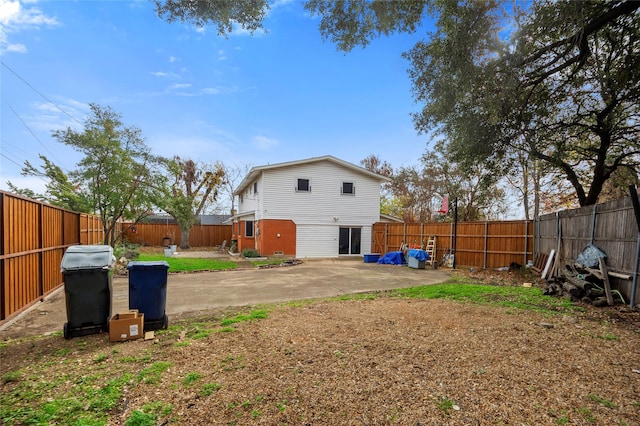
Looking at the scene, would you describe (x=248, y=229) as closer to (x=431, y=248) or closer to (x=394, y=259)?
(x=394, y=259)

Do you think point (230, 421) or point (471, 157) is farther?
point (471, 157)

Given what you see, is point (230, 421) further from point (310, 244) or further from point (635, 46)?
point (310, 244)

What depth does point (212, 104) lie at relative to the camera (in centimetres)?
1411

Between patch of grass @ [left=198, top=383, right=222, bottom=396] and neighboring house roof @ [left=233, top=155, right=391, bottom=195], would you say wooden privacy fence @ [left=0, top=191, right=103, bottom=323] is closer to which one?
patch of grass @ [left=198, top=383, right=222, bottom=396]

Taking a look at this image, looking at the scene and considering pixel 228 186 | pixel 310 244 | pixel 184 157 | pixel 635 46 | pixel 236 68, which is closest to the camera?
pixel 635 46

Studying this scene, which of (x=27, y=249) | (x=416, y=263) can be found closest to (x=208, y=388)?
(x=27, y=249)

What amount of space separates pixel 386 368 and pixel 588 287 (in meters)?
5.72

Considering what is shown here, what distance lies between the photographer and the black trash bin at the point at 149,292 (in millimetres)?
4582

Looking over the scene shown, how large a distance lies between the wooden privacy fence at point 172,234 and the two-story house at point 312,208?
26.6 feet

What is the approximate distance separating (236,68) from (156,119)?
549cm

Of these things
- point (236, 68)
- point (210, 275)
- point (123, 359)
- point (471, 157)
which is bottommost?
point (210, 275)

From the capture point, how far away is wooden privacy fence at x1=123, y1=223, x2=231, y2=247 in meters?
24.8

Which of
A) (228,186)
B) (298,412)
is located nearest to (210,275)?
(298,412)

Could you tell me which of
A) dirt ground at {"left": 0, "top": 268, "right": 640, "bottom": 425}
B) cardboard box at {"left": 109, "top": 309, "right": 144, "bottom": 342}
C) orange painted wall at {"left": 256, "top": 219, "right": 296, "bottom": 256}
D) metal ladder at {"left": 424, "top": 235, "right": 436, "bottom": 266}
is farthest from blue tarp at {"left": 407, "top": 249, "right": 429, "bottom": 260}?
cardboard box at {"left": 109, "top": 309, "right": 144, "bottom": 342}
